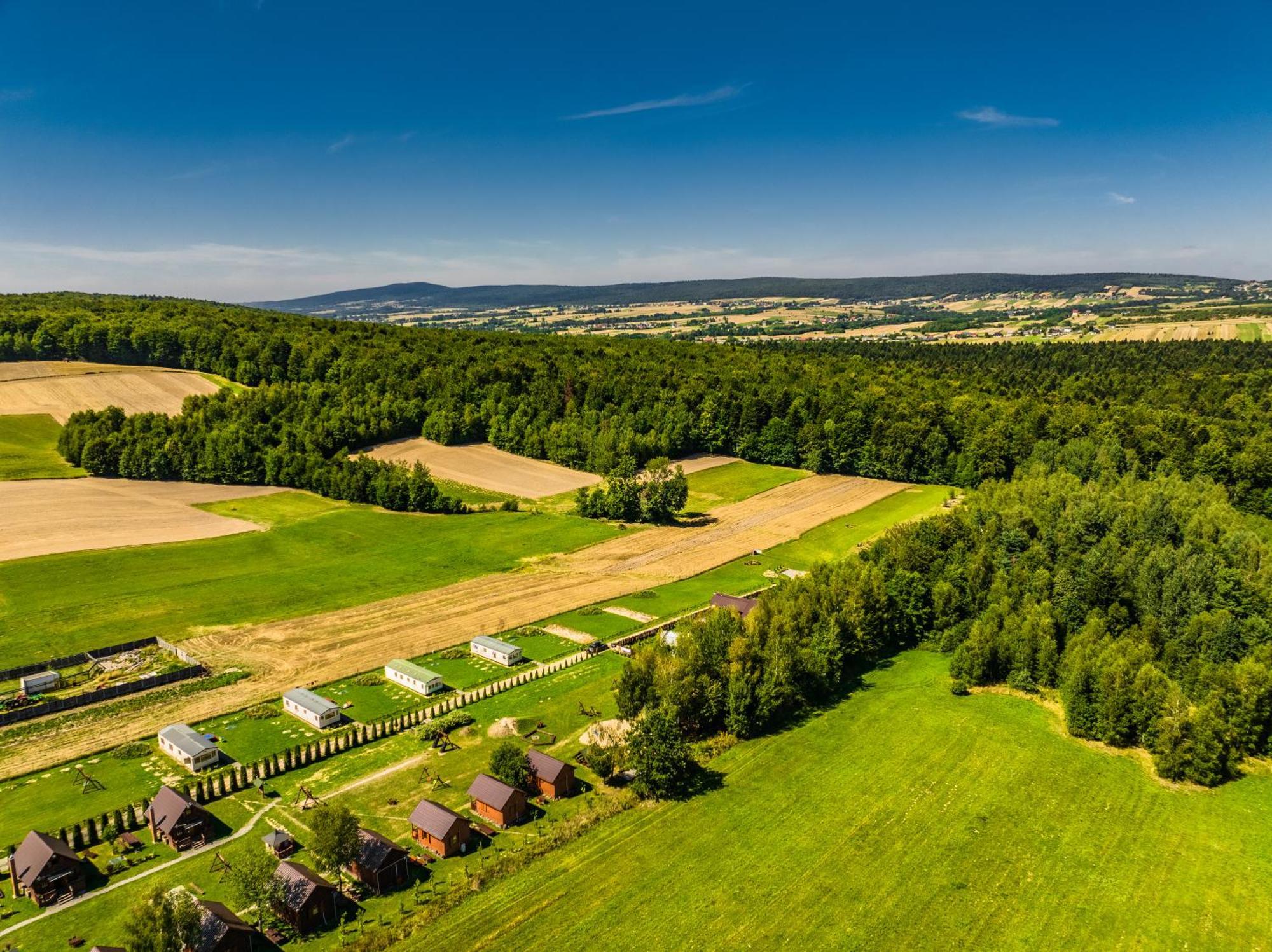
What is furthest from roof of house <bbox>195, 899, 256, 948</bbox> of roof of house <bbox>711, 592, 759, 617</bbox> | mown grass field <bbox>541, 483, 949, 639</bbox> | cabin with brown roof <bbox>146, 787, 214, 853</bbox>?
roof of house <bbox>711, 592, 759, 617</bbox>

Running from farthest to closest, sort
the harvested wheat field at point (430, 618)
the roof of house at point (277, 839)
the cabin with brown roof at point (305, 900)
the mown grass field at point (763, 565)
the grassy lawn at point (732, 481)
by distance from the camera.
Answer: the grassy lawn at point (732, 481) < the mown grass field at point (763, 565) < the harvested wheat field at point (430, 618) < the roof of house at point (277, 839) < the cabin with brown roof at point (305, 900)

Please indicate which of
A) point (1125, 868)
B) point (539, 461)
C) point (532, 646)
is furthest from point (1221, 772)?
point (539, 461)

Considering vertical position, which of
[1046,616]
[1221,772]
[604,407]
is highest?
[604,407]

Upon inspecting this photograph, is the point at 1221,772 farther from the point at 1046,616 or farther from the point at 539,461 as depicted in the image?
the point at 539,461

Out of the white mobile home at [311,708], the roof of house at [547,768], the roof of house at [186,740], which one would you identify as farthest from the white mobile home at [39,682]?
the roof of house at [547,768]

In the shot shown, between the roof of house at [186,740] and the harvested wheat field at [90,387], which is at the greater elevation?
the harvested wheat field at [90,387]

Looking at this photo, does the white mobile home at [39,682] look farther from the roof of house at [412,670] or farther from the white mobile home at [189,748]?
the roof of house at [412,670]
